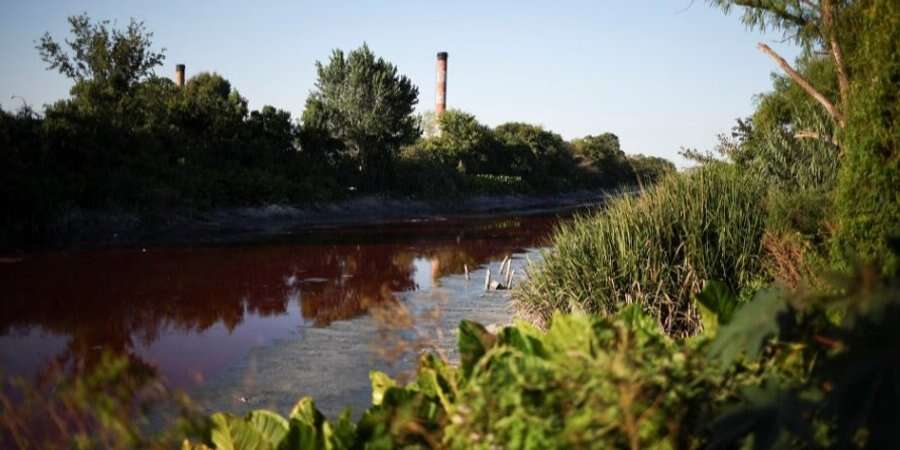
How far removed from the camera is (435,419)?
1953 millimetres

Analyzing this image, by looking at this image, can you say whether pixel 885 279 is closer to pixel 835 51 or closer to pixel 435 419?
pixel 435 419

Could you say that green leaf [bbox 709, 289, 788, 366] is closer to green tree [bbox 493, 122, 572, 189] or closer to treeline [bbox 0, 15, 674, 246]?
treeline [bbox 0, 15, 674, 246]

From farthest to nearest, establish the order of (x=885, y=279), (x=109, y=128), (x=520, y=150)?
(x=520, y=150)
(x=109, y=128)
(x=885, y=279)

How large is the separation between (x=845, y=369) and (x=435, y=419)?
1016mm

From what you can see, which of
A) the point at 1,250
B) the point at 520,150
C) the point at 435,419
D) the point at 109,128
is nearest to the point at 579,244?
the point at 435,419

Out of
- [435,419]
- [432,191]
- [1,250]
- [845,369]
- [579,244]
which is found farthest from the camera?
[432,191]

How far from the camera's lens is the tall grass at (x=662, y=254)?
7.68 meters

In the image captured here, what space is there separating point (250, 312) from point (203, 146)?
2300 centimetres

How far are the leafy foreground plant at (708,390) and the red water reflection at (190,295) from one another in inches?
148

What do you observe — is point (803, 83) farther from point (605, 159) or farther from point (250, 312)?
point (605, 159)

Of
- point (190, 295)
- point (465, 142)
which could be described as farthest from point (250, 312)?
point (465, 142)

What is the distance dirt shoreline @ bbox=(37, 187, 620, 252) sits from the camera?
62.0ft

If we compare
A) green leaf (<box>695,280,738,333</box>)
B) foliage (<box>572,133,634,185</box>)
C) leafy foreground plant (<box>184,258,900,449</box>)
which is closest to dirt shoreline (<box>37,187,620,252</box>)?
green leaf (<box>695,280,738,333</box>)

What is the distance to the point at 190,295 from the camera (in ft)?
37.3
